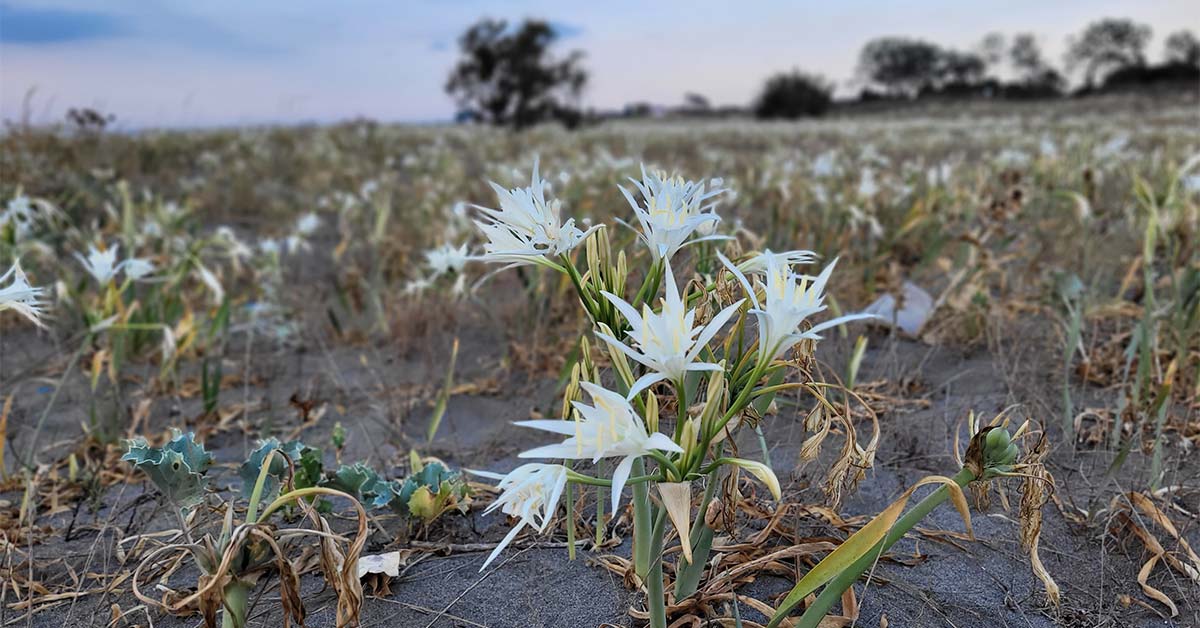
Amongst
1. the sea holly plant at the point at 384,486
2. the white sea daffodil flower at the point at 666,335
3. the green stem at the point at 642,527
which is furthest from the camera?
the sea holly plant at the point at 384,486

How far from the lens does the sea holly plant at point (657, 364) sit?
3.03 feet

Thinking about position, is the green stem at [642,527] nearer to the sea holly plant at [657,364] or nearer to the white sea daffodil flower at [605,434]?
the sea holly plant at [657,364]

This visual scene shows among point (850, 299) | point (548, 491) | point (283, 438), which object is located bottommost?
point (283, 438)

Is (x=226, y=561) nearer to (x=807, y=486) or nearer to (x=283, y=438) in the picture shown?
(x=807, y=486)

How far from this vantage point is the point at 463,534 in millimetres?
1675

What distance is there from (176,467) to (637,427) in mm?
783

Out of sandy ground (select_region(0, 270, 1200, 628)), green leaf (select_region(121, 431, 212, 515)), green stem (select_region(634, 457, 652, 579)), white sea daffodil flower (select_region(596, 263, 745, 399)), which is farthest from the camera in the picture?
sandy ground (select_region(0, 270, 1200, 628))

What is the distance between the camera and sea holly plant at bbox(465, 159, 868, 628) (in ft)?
3.03

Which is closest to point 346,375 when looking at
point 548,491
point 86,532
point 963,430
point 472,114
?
point 86,532

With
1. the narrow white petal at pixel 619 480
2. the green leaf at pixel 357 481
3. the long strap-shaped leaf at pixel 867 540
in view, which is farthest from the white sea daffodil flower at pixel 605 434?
the green leaf at pixel 357 481

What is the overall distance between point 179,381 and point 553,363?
4.07ft

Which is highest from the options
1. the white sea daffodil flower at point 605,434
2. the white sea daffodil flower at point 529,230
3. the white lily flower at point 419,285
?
the white sea daffodil flower at point 529,230

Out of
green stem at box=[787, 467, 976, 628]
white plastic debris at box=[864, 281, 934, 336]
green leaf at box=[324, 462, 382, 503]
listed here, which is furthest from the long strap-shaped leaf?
white plastic debris at box=[864, 281, 934, 336]

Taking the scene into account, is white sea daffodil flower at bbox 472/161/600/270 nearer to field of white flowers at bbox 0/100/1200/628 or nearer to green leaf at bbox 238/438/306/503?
field of white flowers at bbox 0/100/1200/628
